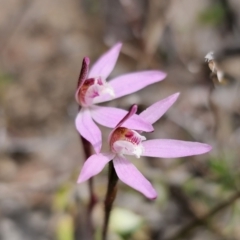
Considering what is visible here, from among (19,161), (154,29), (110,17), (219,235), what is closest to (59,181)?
(19,161)

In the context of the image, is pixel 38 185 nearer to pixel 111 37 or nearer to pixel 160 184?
pixel 160 184

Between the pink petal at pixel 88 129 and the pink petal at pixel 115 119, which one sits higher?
the pink petal at pixel 115 119

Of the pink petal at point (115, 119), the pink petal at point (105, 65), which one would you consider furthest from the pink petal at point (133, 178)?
the pink petal at point (105, 65)

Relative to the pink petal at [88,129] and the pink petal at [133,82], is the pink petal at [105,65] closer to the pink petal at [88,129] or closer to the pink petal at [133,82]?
the pink petal at [133,82]

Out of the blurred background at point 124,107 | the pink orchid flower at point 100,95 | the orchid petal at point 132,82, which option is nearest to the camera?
A: the pink orchid flower at point 100,95

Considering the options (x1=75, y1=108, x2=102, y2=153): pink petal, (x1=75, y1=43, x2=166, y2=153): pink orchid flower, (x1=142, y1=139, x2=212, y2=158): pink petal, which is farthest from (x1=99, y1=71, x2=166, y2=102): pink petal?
(x1=142, y1=139, x2=212, y2=158): pink petal

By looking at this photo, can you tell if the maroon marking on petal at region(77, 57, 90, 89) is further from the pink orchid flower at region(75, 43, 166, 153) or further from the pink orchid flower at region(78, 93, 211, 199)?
the pink orchid flower at region(78, 93, 211, 199)

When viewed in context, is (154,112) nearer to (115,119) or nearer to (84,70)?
(115,119)
